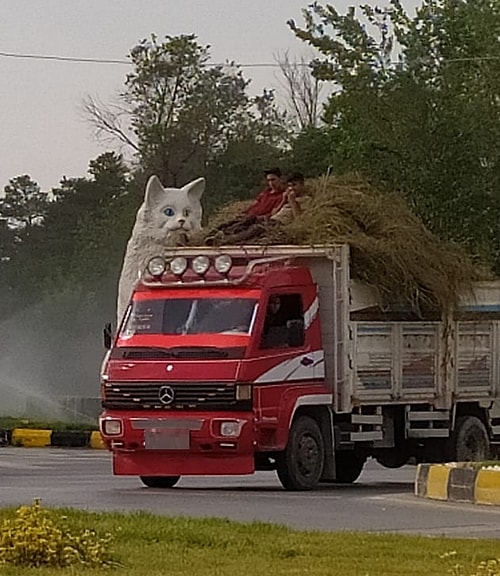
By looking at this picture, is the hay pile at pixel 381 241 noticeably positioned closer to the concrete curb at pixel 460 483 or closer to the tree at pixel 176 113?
the concrete curb at pixel 460 483

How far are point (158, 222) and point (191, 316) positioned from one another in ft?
14.1

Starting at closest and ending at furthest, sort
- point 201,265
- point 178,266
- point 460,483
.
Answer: point 460,483, point 201,265, point 178,266

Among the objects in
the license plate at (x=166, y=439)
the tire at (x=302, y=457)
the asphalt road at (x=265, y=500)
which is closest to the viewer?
the asphalt road at (x=265, y=500)

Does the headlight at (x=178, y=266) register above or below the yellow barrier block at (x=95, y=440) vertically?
above

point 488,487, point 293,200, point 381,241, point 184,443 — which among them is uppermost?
point 293,200

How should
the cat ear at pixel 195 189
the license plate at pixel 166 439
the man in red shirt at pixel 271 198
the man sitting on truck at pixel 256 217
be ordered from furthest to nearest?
the cat ear at pixel 195 189 < the man in red shirt at pixel 271 198 < the man sitting on truck at pixel 256 217 < the license plate at pixel 166 439

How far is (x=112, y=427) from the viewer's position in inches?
711

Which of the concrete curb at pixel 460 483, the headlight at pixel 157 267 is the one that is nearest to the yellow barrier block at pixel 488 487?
the concrete curb at pixel 460 483

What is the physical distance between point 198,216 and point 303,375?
443 cm

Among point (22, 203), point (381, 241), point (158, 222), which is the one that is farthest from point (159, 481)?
point (22, 203)

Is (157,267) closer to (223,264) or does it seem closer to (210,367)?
(223,264)

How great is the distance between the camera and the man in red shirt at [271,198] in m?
20.3

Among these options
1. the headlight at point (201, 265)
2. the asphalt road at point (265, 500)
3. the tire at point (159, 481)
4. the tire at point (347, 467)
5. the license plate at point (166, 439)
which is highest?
the headlight at point (201, 265)

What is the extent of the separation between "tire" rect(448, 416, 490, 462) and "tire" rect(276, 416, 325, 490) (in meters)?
2.37
